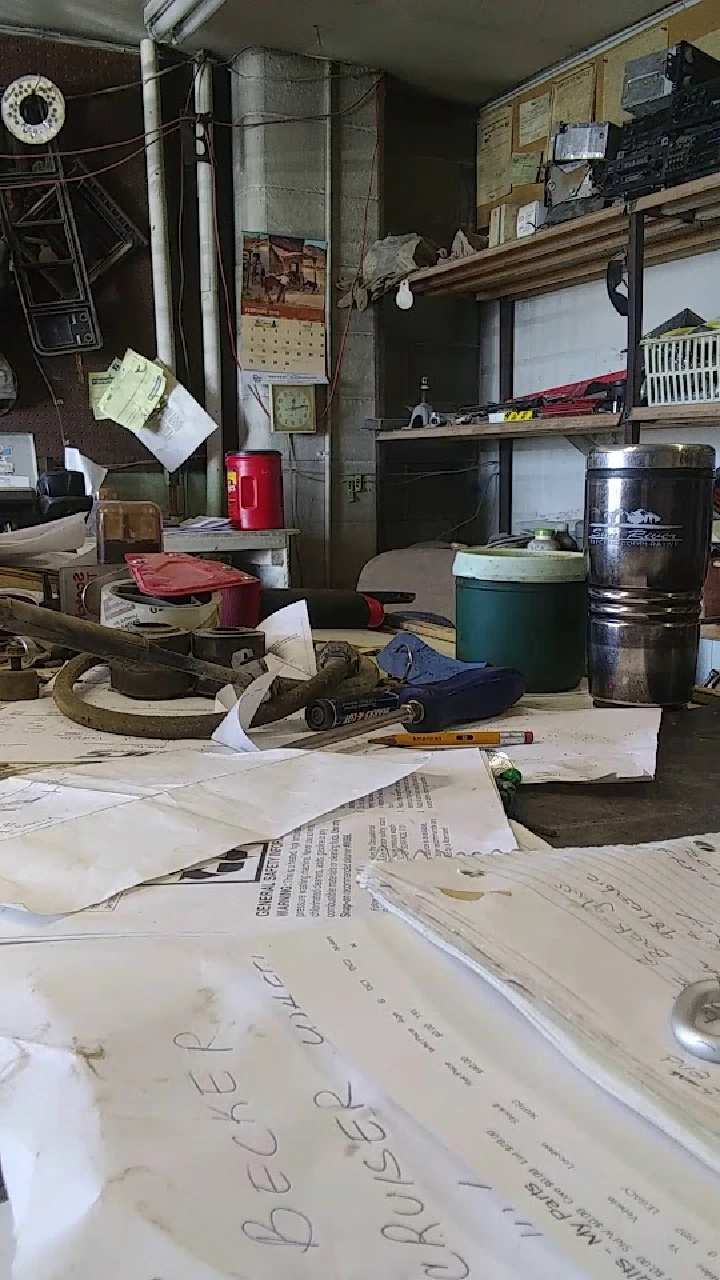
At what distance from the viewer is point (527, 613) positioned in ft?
3.38

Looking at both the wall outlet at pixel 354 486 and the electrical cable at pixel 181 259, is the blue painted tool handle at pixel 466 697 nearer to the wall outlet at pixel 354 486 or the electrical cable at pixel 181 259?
the wall outlet at pixel 354 486

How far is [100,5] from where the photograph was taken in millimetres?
2773

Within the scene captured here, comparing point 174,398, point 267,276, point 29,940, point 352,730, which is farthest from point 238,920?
point 267,276

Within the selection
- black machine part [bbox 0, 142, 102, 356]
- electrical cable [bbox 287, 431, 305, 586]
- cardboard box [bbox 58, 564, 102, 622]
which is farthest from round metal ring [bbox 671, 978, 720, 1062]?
black machine part [bbox 0, 142, 102, 356]

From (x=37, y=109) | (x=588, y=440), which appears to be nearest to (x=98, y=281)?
(x=37, y=109)

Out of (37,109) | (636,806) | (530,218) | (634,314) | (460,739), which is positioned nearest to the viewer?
(636,806)

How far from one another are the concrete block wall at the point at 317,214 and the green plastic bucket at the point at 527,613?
2191 mm

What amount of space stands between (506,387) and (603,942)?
3.16m

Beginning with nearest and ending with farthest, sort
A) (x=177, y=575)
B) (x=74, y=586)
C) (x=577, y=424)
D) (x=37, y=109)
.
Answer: (x=177, y=575), (x=74, y=586), (x=577, y=424), (x=37, y=109)

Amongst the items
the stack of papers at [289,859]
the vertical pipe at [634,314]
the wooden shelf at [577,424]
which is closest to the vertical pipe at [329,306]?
the wooden shelf at [577,424]

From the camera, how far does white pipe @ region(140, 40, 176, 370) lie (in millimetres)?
2951

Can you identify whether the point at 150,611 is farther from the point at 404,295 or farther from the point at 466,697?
the point at 404,295

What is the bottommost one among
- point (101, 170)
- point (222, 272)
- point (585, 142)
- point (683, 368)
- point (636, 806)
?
point (636, 806)

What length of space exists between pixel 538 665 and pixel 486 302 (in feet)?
8.88
